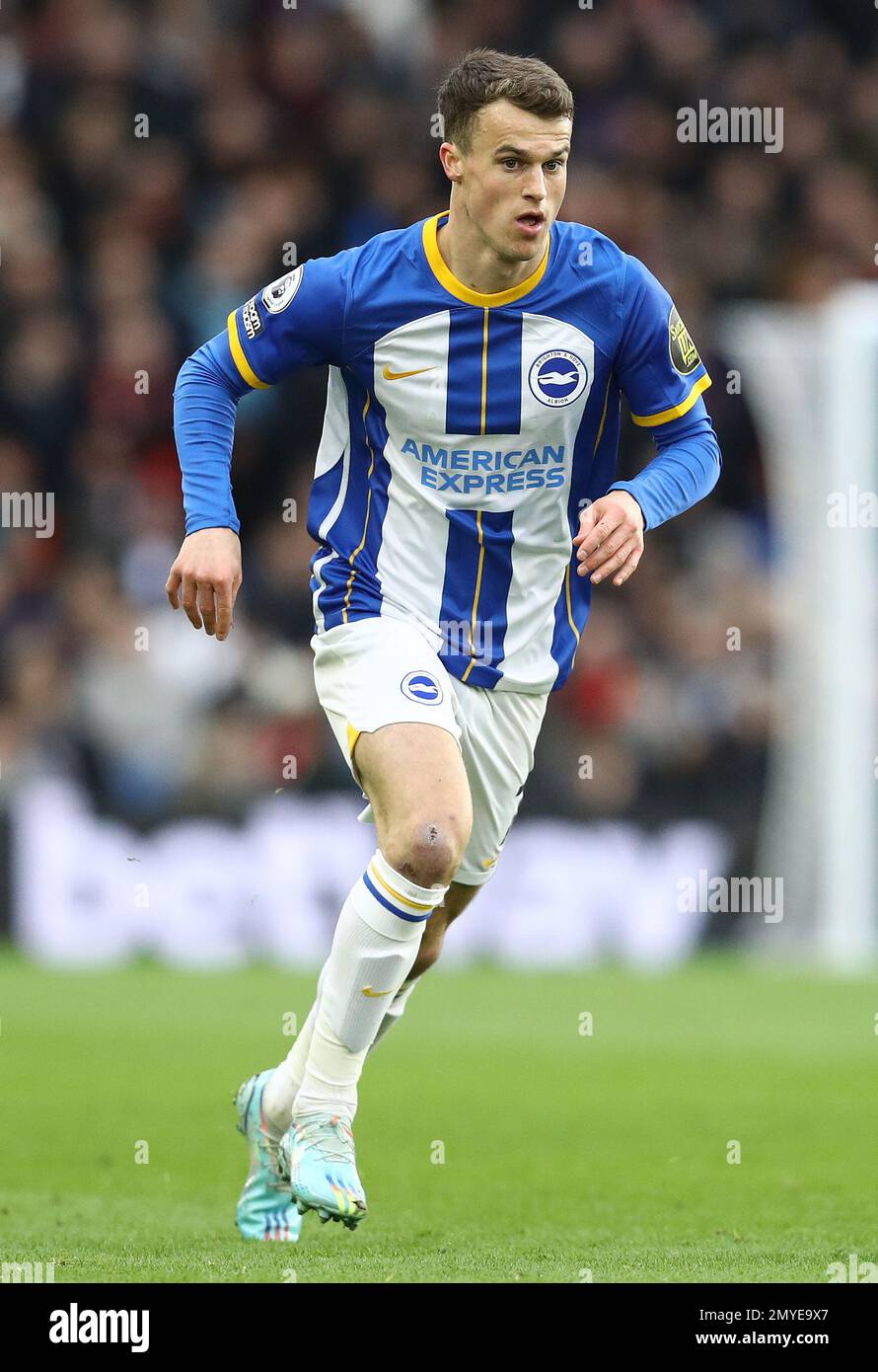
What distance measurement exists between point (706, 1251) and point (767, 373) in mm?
7439

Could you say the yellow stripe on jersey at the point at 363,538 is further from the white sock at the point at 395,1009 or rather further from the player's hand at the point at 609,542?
the white sock at the point at 395,1009

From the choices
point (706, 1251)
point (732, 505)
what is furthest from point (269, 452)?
point (706, 1251)

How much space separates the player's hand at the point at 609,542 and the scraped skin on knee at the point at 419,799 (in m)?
0.53

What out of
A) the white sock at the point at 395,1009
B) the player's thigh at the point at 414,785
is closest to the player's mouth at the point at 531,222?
the player's thigh at the point at 414,785

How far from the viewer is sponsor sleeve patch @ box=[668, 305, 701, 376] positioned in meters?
5.00

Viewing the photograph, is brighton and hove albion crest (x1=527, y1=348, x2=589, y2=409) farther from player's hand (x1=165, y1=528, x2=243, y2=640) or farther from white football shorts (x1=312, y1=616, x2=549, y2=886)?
player's hand (x1=165, y1=528, x2=243, y2=640)

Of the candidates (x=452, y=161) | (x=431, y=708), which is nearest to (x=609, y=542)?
(x=431, y=708)

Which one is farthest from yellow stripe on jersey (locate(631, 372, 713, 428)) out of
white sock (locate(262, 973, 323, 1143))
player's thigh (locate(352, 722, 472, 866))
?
white sock (locate(262, 973, 323, 1143))

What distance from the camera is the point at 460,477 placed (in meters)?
5.00

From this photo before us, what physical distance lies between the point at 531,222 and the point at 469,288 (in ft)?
0.96

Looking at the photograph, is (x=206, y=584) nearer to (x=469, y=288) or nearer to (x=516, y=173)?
(x=469, y=288)

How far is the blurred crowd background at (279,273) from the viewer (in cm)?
1209

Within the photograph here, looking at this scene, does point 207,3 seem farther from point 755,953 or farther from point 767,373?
point 755,953

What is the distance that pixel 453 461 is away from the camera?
4.99 meters
